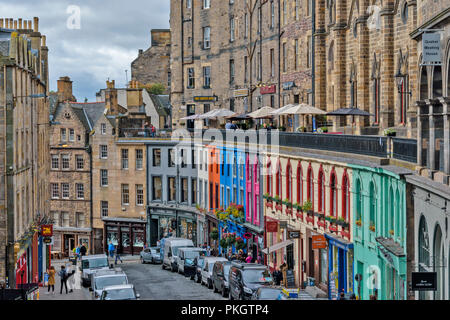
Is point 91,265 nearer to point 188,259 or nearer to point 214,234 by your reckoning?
point 188,259

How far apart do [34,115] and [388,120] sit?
72.6ft

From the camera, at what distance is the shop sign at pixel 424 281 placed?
20516mm

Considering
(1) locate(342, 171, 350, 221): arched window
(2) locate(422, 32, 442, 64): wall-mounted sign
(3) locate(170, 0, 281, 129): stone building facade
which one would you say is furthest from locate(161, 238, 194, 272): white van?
(2) locate(422, 32, 442, 64): wall-mounted sign

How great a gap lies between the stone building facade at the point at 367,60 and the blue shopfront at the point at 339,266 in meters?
4.95

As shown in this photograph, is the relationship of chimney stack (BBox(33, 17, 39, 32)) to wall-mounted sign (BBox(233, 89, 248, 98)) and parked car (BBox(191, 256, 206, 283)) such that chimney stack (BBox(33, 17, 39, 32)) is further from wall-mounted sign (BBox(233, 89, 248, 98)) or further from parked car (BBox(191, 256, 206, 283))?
parked car (BBox(191, 256, 206, 283))

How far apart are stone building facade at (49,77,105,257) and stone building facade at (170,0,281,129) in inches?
348

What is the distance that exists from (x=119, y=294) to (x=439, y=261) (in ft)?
48.3

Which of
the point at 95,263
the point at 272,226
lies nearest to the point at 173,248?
the point at 95,263

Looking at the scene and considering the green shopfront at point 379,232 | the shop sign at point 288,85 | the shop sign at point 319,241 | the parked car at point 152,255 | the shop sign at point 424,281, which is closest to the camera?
the shop sign at point 424,281

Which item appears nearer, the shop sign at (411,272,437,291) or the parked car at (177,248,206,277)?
the shop sign at (411,272,437,291)

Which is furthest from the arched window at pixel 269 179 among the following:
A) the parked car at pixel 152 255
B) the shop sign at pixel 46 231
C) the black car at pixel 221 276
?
the parked car at pixel 152 255

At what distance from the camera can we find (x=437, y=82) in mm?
23031

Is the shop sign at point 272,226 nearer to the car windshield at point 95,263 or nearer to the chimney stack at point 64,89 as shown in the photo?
the car windshield at point 95,263

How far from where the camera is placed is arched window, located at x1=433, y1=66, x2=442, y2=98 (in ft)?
74.8
